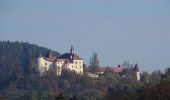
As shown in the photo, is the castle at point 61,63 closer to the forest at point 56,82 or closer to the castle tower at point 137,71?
the forest at point 56,82

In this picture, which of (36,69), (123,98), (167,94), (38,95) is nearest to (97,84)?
(36,69)

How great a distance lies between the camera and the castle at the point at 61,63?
10675cm

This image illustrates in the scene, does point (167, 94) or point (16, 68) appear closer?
point (167, 94)

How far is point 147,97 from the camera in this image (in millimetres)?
47250

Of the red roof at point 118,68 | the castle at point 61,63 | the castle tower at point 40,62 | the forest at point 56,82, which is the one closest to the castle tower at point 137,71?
the forest at point 56,82

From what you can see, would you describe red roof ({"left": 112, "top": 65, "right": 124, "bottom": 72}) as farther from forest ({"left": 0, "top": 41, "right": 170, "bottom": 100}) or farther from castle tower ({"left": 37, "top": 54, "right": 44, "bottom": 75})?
castle tower ({"left": 37, "top": 54, "right": 44, "bottom": 75})

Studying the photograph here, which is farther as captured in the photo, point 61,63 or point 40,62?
point 40,62

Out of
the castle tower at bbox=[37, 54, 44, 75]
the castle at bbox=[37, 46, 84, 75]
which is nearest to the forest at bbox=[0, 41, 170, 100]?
the castle tower at bbox=[37, 54, 44, 75]

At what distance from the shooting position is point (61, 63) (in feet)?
354

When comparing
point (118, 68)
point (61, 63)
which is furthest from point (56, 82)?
point (118, 68)

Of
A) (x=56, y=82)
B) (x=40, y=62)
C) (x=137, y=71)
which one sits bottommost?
(x=56, y=82)

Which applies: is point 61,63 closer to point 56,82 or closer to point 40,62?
point 40,62

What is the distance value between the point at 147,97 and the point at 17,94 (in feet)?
156

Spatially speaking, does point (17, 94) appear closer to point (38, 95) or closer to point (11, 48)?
point (38, 95)
